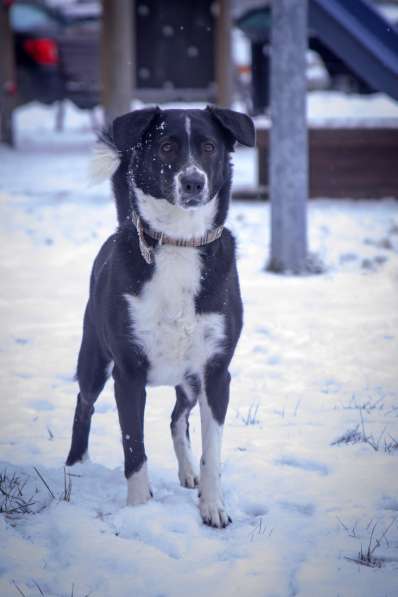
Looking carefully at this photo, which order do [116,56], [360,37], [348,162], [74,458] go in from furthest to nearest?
[116,56]
[348,162]
[360,37]
[74,458]

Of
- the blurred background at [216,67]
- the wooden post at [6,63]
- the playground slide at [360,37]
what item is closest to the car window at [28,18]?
the blurred background at [216,67]

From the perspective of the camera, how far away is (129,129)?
296cm

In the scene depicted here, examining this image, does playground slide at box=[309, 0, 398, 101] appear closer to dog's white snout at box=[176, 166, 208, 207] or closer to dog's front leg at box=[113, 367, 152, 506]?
dog's white snout at box=[176, 166, 208, 207]

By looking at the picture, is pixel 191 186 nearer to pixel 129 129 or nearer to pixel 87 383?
pixel 129 129

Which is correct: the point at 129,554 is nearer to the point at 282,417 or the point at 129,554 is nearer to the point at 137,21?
the point at 282,417

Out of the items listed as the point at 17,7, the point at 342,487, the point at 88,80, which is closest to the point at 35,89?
the point at 88,80

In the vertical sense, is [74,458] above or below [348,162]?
above

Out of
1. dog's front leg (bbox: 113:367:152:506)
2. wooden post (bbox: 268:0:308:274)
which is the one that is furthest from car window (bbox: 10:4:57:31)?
dog's front leg (bbox: 113:367:152:506)

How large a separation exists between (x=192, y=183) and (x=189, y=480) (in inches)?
47.8

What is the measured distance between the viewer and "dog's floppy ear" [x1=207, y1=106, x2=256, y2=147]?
306cm

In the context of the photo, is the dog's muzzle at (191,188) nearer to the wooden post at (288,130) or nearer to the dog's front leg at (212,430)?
the dog's front leg at (212,430)

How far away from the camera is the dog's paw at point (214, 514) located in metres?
2.79

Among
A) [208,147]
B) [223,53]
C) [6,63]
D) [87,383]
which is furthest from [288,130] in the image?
[6,63]

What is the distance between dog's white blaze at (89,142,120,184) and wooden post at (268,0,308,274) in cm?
324
